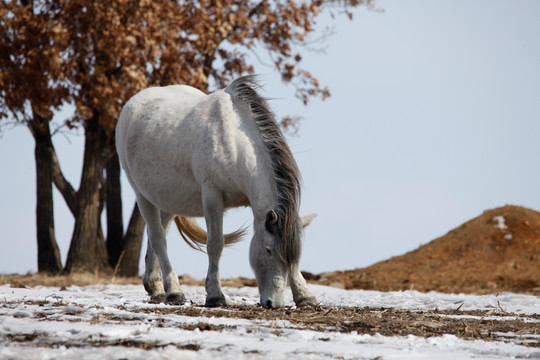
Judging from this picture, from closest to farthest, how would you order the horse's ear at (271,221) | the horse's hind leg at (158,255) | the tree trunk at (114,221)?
the horse's ear at (271,221)
the horse's hind leg at (158,255)
the tree trunk at (114,221)

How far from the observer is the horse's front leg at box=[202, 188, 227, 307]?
649 centimetres

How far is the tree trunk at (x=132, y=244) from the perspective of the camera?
1424cm

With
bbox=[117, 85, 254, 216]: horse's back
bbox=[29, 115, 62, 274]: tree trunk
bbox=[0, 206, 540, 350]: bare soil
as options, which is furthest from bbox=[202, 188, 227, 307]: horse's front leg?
bbox=[29, 115, 62, 274]: tree trunk

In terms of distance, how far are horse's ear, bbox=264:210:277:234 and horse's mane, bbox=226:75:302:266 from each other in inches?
2.3

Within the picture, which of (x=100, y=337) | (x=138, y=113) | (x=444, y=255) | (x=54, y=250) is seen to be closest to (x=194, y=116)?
(x=138, y=113)

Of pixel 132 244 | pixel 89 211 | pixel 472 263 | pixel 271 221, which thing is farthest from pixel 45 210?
pixel 472 263

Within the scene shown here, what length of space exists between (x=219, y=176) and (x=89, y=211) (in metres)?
8.02

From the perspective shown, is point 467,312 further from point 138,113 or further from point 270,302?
point 138,113

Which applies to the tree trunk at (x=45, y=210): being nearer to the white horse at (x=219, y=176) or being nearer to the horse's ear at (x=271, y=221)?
the white horse at (x=219, y=176)

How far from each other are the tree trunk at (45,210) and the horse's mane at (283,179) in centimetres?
863

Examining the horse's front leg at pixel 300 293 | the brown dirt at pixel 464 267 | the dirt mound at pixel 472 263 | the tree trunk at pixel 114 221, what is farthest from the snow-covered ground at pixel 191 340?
the tree trunk at pixel 114 221

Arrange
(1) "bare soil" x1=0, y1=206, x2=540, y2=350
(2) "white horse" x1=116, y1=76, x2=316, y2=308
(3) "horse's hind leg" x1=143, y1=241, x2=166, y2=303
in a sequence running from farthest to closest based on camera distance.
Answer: (3) "horse's hind leg" x1=143, y1=241, x2=166, y2=303 → (2) "white horse" x1=116, y1=76, x2=316, y2=308 → (1) "bare soil" x1=0, y1=206, x2=540, y2=350

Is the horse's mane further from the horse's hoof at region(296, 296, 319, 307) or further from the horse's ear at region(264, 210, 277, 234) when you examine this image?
the horse's hoof at region(296, 296, 319, 307)

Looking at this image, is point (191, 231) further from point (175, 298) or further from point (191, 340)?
point (191, 340)
